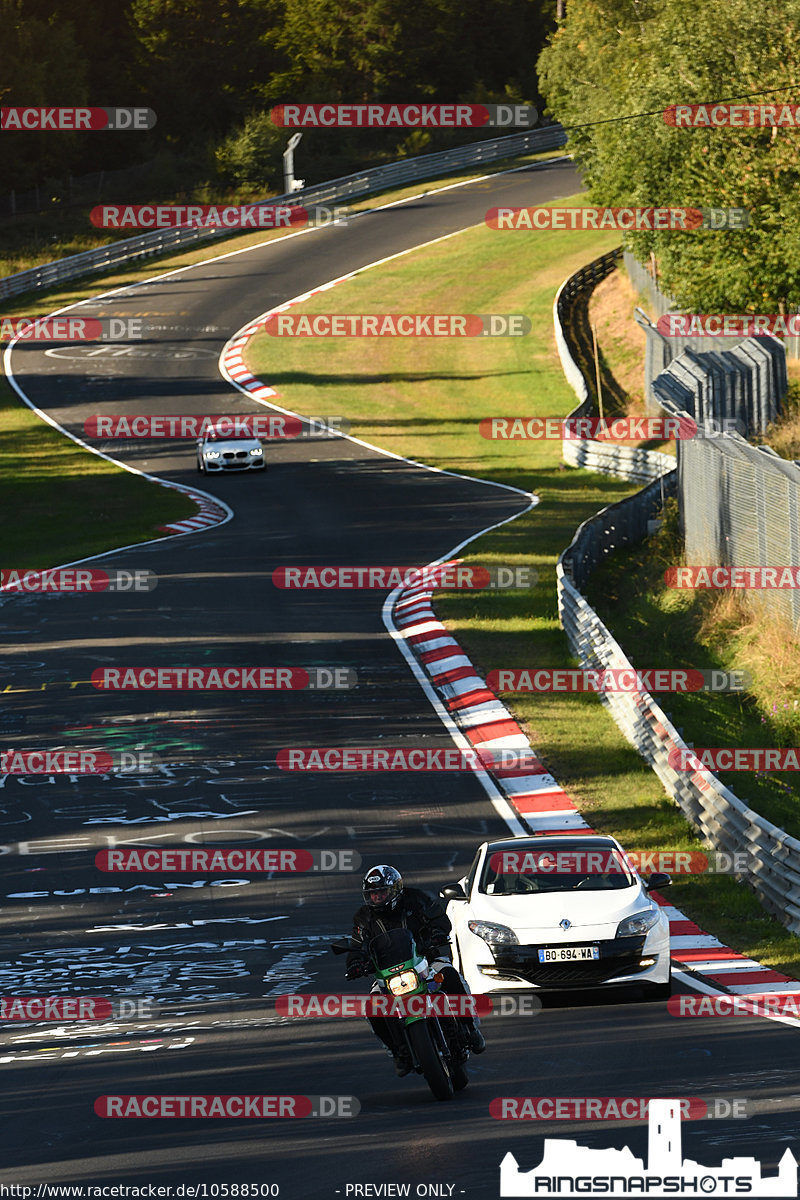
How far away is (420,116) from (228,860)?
81.1 m

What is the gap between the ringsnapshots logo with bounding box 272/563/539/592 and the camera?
3017cm

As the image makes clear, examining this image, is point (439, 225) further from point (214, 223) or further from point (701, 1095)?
point (701, 1095)

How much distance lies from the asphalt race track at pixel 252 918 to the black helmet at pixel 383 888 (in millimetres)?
1151

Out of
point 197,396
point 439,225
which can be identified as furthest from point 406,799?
point 439,225

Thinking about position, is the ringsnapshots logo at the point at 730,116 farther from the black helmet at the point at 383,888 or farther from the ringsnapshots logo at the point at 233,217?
the black helmet at the point at 383,888

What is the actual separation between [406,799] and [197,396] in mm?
36745

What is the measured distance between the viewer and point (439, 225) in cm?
7488

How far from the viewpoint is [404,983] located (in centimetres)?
976

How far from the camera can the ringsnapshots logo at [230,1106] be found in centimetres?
959

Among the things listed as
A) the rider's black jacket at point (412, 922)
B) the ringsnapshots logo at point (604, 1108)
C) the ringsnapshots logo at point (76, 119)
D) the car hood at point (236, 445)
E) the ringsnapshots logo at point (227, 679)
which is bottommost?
the ringsnapshots logo at point (227, 679)

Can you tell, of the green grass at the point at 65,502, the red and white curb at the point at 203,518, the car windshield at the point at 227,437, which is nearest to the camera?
the green grass at the point at 65,502

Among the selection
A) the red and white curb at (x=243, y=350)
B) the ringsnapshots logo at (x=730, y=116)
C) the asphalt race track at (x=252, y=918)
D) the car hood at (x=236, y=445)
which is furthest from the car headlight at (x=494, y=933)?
the red and white curb at (x=243, y=350)

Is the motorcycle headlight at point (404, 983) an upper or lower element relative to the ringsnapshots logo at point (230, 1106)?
upper

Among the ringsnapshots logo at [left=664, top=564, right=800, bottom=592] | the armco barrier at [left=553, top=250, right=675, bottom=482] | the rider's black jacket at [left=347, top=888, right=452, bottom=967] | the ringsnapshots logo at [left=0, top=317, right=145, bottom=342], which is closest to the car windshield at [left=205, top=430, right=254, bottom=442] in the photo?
the armco barrier at [left=553, top=250, right=675, bottom=482]
